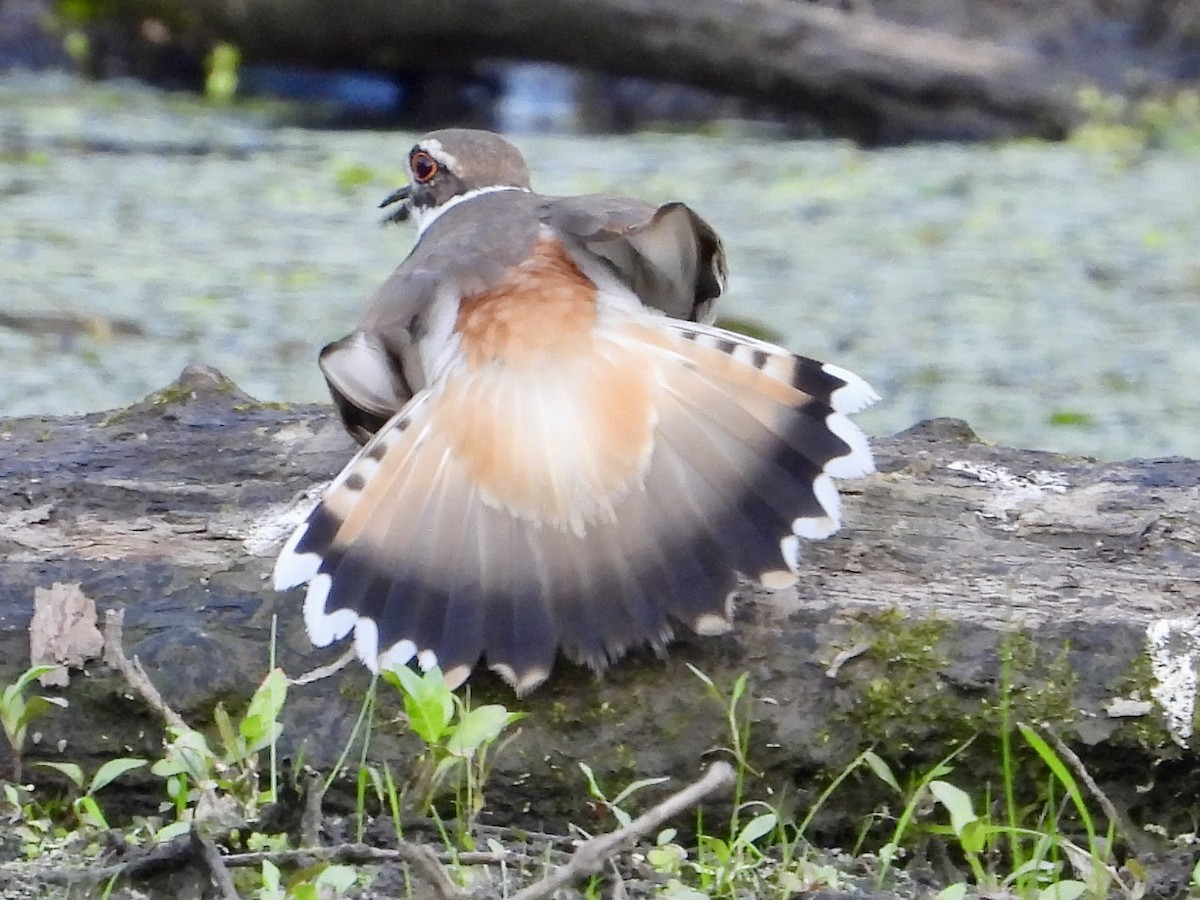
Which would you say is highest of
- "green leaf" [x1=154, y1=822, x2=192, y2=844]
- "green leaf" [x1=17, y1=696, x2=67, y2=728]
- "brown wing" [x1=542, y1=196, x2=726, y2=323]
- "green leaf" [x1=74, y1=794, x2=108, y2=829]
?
"brown wing" [x1=542, y1=196, x2=726, y2=323]

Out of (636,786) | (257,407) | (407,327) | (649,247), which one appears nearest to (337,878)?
(636,786)

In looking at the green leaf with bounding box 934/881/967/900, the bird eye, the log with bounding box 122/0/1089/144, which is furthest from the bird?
the log with bounding box 122/0/1089/144

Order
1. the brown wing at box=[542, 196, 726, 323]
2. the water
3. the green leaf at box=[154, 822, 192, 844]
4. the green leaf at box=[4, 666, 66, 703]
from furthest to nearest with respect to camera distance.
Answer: the water
the brown wing at box=[542, 196, 726, 323]
the green leaf at box=[4, 666, 66, 703]
the green leaf at box=[154, 822, 192, 844]

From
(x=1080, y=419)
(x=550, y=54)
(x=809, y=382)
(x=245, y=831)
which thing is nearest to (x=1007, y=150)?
(x=550, y=54)

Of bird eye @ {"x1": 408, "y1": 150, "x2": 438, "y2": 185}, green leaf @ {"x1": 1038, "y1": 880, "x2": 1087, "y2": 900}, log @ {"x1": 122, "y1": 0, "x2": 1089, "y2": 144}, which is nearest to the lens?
green leaf @ {"x1": 1038, "y1": 880, "x2": 1087, "y2": 900}

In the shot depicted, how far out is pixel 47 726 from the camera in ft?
7.57

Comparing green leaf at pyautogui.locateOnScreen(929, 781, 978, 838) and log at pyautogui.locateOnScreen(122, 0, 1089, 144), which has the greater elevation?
log at pyautogui.locateOnScreen(122, 0, 1089, 144)

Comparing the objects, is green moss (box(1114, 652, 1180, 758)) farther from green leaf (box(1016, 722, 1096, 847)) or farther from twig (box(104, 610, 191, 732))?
twig (box(104, 610, 191, 732))

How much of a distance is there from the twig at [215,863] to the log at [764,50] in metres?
7.17

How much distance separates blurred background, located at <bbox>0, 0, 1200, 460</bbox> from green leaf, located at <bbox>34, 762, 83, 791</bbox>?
2603mm

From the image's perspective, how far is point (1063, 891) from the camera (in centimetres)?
198

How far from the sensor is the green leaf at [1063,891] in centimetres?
197

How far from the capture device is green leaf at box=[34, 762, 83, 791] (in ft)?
7.23

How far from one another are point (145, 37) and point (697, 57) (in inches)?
123
